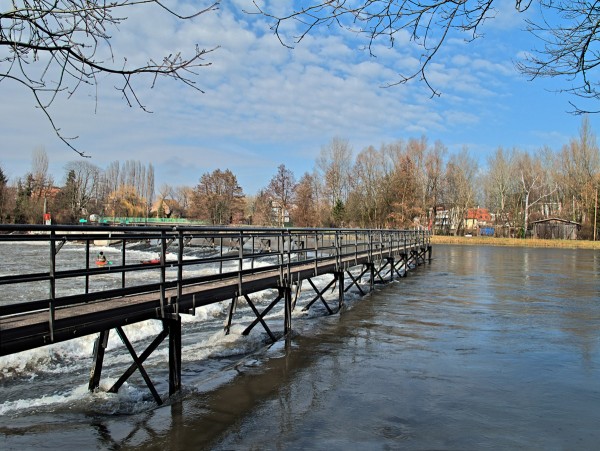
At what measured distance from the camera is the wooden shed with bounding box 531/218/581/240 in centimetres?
6047

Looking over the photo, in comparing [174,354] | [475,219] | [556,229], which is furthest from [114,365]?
[475,219]

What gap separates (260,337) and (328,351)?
1.61m

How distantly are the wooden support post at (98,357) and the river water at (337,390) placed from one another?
0.58 feet

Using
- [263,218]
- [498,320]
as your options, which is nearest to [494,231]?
[263,218]

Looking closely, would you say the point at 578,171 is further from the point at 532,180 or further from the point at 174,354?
the point at 174,354

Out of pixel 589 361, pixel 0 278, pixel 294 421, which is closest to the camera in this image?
pixel 0 278

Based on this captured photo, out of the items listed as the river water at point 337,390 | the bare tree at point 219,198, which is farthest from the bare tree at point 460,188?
the river water at point 337,390

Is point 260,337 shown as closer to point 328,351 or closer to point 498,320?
point 328,351

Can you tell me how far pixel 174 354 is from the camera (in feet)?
18.8

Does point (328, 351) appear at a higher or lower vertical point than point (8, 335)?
lower

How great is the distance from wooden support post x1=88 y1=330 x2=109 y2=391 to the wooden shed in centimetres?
6587

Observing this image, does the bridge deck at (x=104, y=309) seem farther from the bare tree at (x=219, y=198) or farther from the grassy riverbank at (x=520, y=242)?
the bare tree at (x=219, y=198)

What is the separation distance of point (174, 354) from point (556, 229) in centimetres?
6632

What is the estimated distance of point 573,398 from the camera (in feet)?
19.1
